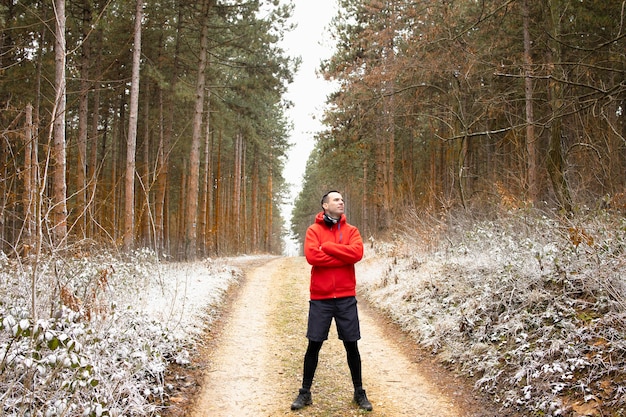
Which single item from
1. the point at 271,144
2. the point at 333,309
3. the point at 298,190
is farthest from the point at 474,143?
the point at 298,190

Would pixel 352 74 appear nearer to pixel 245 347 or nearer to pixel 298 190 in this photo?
pixel 245 347

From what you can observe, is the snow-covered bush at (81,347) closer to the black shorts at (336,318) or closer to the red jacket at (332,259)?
the black shorts at (336,318)

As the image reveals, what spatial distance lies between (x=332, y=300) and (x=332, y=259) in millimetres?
427

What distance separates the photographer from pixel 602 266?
15.7 feet

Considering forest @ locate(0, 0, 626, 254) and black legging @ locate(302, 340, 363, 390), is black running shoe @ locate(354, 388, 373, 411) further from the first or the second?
forest @ locate(0, 0, 626, 254)

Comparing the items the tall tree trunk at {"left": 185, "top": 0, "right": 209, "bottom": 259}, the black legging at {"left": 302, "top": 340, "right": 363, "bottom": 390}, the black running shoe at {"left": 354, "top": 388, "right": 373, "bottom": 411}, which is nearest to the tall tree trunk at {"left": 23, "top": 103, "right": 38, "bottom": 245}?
the black legging at {"left": 302, "top": 340, "right": 363, "bottom": 390}

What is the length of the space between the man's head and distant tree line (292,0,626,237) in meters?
2.29

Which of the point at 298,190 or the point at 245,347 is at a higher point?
the point at 298,190

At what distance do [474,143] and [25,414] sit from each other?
2373 centimetres

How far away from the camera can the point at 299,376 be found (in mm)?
5355

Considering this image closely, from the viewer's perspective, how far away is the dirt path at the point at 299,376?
14.6ft

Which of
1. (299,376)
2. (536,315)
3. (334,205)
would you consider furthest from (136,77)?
(536,315)

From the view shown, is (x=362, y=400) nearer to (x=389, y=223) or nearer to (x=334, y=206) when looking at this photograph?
(x=334, y=206)

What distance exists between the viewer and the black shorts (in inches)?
171
